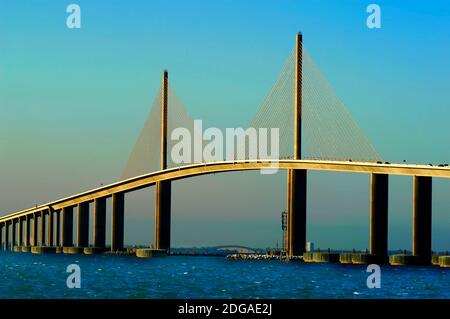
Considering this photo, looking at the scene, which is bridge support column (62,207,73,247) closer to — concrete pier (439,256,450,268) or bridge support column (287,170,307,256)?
bridge support column (287,170,307,256)

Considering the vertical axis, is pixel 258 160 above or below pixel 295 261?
above

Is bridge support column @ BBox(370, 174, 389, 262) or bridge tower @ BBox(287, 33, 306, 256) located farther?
bridge tower @ BBox(287, 33, 306, 256)

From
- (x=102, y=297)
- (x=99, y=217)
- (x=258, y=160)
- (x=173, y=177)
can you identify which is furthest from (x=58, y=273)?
(x=99, y=217)

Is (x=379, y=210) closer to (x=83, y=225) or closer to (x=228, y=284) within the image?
(x=228, y=284)

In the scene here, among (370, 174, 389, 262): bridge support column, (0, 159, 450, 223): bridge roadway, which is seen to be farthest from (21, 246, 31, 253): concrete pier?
(370, 174, 389, 262): bridge support column

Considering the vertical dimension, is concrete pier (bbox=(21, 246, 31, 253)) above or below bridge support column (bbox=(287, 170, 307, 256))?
below

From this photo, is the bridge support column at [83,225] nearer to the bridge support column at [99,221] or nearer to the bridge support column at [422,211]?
the bridge support column at [99,221]

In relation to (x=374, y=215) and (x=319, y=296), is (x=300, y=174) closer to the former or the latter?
(x=374, y=215)
